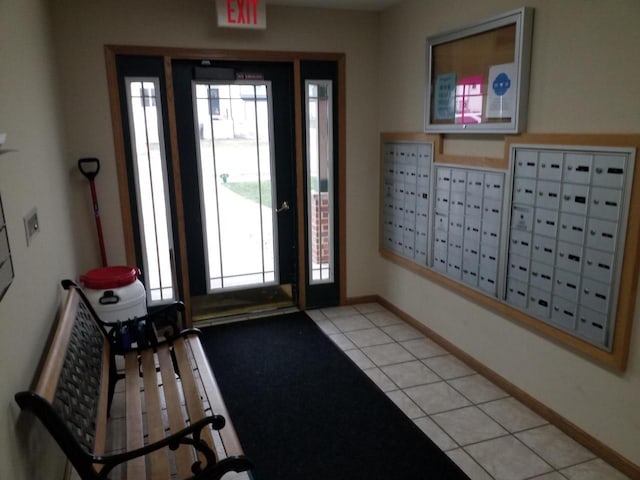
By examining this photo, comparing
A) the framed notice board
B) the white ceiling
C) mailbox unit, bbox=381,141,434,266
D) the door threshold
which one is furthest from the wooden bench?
the white ceiling

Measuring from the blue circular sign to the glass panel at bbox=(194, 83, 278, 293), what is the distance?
1.81m

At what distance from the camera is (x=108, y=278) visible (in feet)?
9.68

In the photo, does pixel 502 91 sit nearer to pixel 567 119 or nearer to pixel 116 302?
pixel 567 119

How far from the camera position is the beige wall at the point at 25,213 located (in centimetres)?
143

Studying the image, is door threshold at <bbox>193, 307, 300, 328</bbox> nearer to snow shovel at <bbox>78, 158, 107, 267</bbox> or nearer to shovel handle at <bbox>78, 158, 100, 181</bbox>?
snow shovel at <bbox>78, 158, 107, 267</bbox>

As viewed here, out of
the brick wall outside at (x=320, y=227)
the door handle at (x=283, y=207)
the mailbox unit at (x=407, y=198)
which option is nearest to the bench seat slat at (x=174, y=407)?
the door handle at (x=283, y=207)

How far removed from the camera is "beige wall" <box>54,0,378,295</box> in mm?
3188

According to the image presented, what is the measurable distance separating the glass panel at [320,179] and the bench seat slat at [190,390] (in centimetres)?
177

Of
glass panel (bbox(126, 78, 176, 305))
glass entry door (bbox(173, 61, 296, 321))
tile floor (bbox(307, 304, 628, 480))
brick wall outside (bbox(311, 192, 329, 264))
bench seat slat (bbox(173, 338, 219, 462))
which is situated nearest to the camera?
bench seat slat (bbox(173, 338, 219, 462))

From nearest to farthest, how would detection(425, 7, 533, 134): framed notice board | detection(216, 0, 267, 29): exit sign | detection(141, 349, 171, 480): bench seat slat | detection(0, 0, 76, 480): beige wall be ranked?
detection(0, 0, 76, 480): beige wall < detection(141, 349, 171, 480): bench seat slat < detection(425, 7, 533, 134): framed notice board < detection(216, 0, 267, 29): exit sign

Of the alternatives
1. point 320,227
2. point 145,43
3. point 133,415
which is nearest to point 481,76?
point 320,227

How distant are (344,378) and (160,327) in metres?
1.58

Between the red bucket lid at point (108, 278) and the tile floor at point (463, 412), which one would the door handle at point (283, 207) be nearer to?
the tile floor at point (463, 412)

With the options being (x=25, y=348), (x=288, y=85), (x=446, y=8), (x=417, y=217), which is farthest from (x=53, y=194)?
(x=446, y=8)
